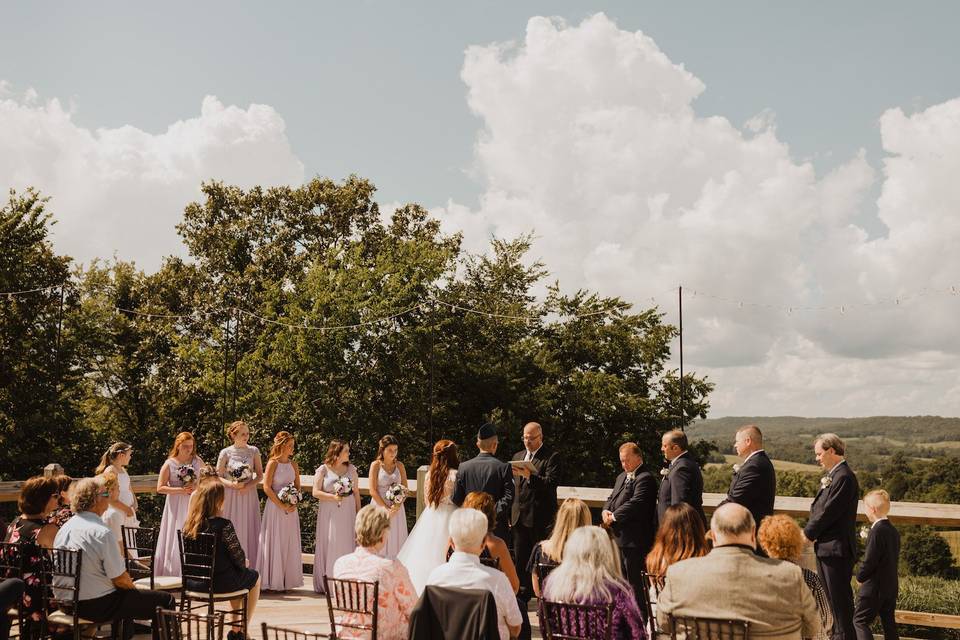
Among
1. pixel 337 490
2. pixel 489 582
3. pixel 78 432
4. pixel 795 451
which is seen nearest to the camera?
pixel 489 582

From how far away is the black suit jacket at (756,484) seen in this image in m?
5.92

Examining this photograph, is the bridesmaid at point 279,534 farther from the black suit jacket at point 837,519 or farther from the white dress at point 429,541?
the black suit jacket at point 837,519

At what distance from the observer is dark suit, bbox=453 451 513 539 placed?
20.5 feet

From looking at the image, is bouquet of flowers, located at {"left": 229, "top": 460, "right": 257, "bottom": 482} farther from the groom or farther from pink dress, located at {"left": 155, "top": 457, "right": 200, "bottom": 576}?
the groom

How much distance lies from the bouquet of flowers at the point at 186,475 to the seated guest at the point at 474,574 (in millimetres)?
4610

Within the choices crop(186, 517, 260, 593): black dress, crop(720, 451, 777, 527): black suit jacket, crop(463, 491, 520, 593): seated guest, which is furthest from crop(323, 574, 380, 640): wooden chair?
crop(720, 451, 777, 527): black suit jacket

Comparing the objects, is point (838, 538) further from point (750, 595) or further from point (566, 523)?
point (750, 595)

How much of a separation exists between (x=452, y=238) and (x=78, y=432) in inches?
458

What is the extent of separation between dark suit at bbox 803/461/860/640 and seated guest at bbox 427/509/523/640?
2.74 m

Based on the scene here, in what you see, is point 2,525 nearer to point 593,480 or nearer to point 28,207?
point 593,480

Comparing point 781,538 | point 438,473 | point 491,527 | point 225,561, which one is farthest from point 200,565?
point 781,538

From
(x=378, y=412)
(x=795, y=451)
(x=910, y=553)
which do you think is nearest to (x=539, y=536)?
(x=795, y=451)

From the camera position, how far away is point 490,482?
625 centimetres

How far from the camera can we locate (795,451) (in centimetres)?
1823
